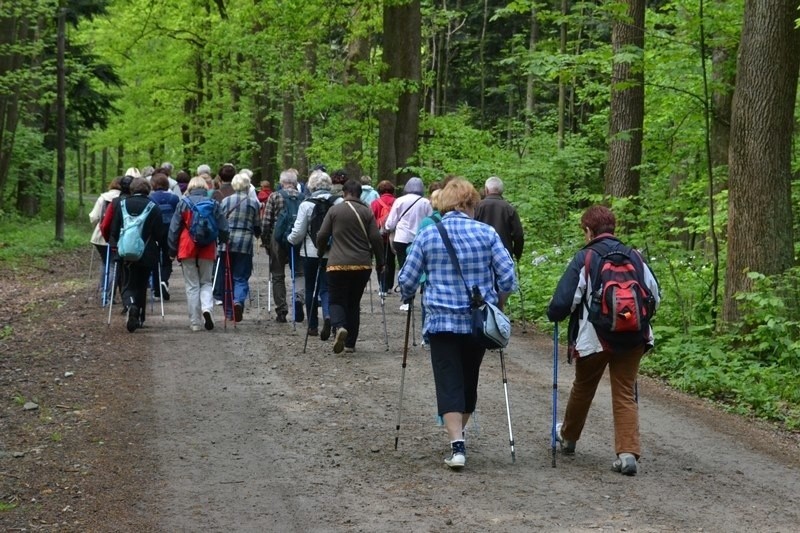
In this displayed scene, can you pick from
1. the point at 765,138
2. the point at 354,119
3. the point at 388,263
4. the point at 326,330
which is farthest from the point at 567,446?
the point at 354,119

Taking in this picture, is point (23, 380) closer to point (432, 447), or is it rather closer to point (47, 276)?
point (432, 447)

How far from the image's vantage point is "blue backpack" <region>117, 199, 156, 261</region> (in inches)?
563

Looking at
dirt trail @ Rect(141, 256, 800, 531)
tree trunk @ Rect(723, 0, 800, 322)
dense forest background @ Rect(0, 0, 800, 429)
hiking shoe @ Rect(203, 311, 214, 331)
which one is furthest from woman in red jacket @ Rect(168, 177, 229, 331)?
tree trunk @ Rect(723, 0, 800, 322)

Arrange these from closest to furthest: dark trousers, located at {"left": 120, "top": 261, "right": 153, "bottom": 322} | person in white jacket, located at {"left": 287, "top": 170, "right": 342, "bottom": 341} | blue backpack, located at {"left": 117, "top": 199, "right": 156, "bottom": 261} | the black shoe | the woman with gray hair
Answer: person in white jacket, located at {"left": 287, "top": 170, "right": 342, "bottom": 341} < blue backpack, located at {"left": 117, "top": 199, "right": 156, "bottom": 261} < dark trousers, located at {"left": 120, "top": 261, "right": 153, "bottom": 322} < the woman with gray hair < the black shoe

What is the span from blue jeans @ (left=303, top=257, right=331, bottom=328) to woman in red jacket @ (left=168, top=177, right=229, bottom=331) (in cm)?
130

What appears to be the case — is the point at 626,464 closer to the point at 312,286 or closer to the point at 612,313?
the point at 612,313

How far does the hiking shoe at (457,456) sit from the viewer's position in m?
7.62

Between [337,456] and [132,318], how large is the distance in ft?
23.9

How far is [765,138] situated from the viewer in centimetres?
1249

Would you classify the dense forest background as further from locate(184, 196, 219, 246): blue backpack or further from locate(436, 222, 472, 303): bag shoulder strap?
locate(184, 196, 219, 246): blue backpack

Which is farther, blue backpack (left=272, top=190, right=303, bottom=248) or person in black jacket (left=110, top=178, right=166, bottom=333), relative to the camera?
blue backpack (left=272, top=190, right=303, bottom=248)

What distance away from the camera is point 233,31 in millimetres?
31266

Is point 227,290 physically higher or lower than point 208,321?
higher

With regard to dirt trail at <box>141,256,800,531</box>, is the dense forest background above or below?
above
